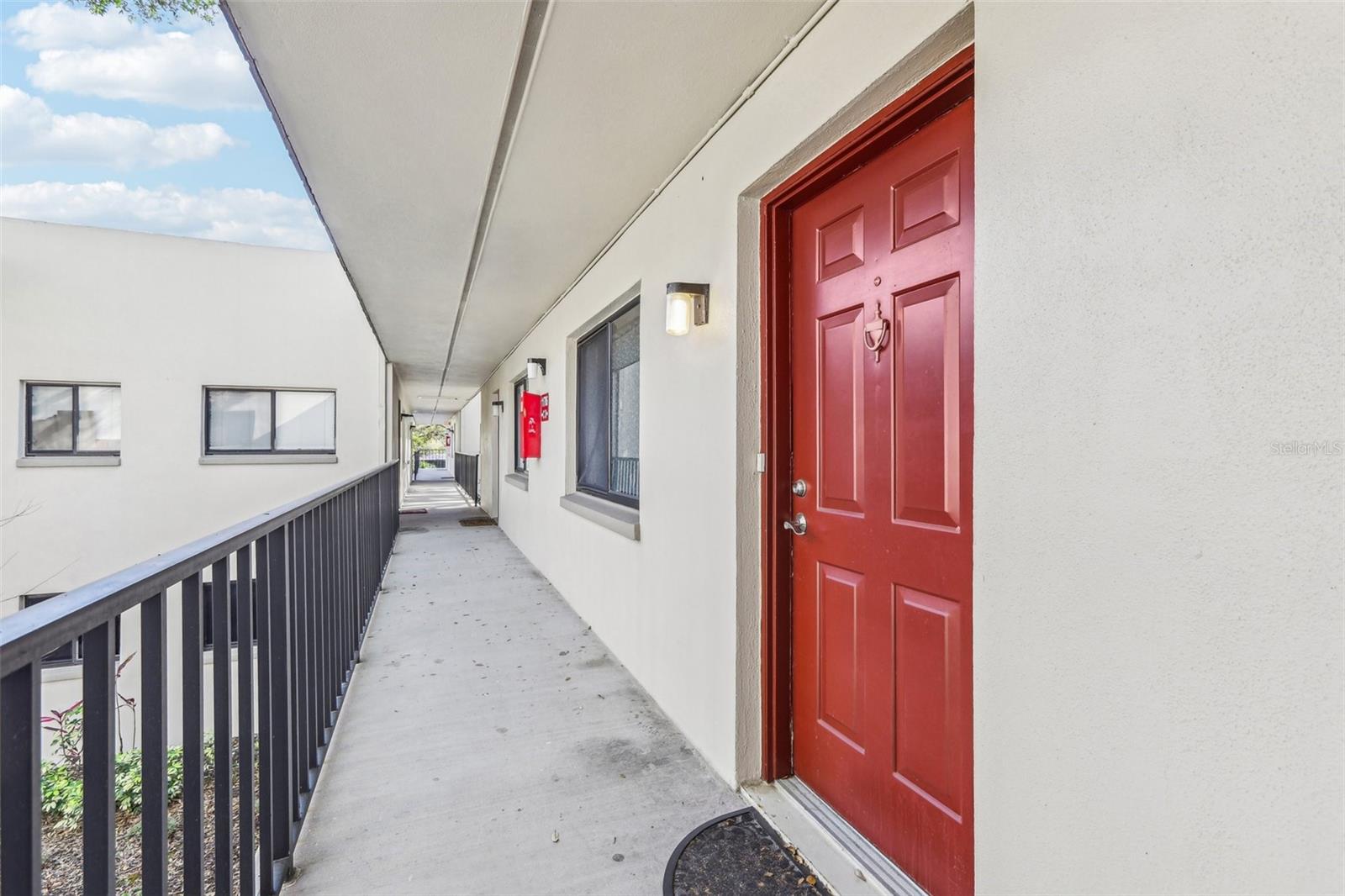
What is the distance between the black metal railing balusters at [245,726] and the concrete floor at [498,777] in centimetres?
28

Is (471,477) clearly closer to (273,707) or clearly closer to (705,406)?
(705,406)

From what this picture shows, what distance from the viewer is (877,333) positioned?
5.22 ft

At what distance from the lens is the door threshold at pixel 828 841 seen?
153 cm

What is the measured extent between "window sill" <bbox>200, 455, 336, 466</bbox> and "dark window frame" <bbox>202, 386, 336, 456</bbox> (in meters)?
0.09

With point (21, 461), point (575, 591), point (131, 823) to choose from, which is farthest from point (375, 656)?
point (21, 461)

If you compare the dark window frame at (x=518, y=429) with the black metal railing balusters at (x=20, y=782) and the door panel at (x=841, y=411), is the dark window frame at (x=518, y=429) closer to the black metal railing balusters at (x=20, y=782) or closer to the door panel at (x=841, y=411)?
the door panel at (x=841, y=411)

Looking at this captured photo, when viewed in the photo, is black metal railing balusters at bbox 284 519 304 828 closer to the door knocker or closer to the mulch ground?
the mulch ground

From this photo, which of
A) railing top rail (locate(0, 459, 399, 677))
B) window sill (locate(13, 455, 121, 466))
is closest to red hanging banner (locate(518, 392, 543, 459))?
railing top rail (locate(0, 459, 399, 677))

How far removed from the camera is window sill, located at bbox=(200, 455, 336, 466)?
23.4 feet

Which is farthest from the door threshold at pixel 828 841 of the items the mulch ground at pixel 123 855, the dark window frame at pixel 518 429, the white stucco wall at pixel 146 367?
the white stucco wall at pixel 146 367
